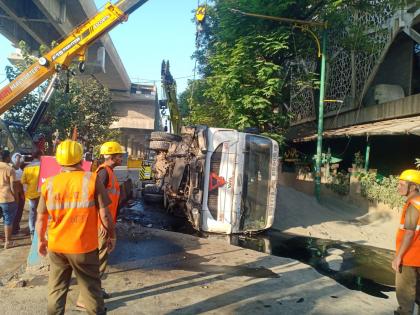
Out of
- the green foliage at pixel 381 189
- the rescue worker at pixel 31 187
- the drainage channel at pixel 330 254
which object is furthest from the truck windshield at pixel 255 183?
the green foliage at pixel 381 189

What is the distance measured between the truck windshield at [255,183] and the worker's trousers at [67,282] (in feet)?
18.0

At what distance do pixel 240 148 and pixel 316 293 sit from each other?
4.02 metres

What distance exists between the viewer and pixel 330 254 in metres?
8.38

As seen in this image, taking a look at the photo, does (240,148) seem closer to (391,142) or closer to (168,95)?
(168,95)

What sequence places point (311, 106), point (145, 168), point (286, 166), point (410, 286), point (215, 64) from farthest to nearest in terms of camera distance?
point (311, 106) < point (286, 166) < point (145, 168) < point (215, 64) < point (410, 286)

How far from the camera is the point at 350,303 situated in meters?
5.23

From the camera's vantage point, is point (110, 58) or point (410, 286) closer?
point (410, 286)

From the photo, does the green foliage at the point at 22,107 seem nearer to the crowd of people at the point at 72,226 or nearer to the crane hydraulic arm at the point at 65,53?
the crane hydraulic arm at the point at 65,53

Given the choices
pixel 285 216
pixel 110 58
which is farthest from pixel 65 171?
pixel 110 58

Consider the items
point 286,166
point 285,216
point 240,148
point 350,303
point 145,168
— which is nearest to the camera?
point 350,303

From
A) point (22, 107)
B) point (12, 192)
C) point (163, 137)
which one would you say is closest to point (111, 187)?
point (12, 192)

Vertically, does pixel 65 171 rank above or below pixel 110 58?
below

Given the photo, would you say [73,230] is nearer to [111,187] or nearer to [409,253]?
[111,187]

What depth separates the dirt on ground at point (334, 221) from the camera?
10188 mm
